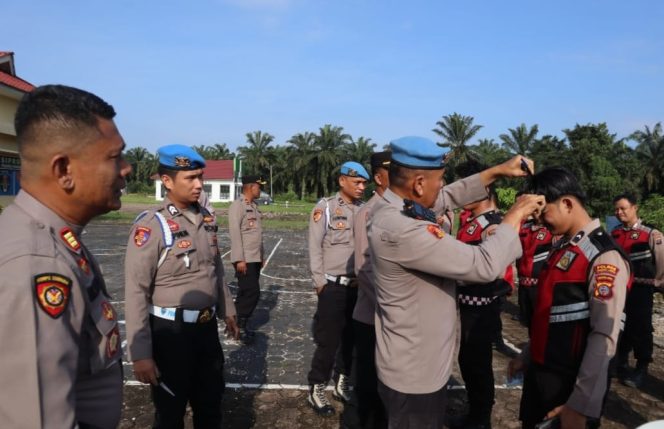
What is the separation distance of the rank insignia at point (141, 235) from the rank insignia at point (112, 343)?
1.39 meters

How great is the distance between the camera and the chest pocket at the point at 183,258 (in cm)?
278

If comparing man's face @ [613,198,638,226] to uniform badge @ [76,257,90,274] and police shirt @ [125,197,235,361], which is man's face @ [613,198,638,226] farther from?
uniform badge @ [76,257,90,274]

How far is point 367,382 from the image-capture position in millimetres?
2938

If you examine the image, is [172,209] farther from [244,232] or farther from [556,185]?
[244,232]

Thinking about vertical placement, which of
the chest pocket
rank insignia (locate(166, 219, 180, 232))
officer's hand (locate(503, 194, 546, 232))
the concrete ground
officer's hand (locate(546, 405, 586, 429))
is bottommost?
the concrete ground

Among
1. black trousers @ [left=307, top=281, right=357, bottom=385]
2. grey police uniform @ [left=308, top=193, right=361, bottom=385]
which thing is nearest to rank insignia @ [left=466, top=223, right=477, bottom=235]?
grey police uniform @ [left=308, top=193, right=361, bottom=385]

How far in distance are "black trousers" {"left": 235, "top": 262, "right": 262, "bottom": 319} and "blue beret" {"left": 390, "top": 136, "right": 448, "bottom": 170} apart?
4.33 m

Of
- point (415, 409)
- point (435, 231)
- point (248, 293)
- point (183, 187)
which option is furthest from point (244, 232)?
point (435, 231)

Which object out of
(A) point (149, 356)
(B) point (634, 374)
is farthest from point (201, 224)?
(B) point (634, 374)

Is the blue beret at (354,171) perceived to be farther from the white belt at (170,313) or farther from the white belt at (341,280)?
the white belt at (170,313)

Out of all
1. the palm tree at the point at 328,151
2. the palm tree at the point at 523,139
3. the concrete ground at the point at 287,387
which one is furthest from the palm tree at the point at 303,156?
the concrete ground at the point at 287,387

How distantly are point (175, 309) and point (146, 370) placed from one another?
40 centimetres

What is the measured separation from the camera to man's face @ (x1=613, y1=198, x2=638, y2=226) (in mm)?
5129

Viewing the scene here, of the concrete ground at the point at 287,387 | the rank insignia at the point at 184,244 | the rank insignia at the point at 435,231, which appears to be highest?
the rank insignia at the point at 435,231
